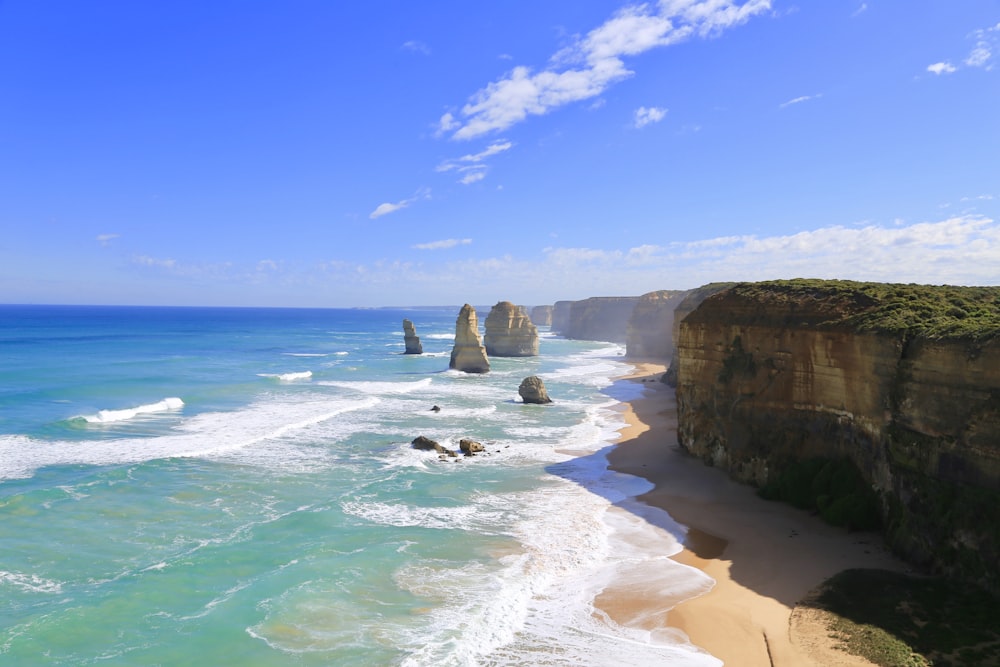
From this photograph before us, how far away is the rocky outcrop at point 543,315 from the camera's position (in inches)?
6634

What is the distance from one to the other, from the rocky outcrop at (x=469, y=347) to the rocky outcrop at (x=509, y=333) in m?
18.5

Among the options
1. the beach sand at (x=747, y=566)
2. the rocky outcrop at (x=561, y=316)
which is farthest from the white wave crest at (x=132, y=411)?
the rocky outcrop at (x=561, y=316)

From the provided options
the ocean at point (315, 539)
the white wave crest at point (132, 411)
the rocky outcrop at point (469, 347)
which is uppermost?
the rocky outcrop at point (469, 347)

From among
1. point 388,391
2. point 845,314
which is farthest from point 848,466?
point 388,391

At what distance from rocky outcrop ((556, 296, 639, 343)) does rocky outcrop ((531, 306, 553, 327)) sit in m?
39.7

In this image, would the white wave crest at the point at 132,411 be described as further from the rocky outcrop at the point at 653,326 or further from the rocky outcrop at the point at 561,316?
the rocky outcrop at the point at 561,316

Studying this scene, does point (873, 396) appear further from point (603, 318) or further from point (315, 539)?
point (603, 318)

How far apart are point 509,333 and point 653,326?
19.0 meters

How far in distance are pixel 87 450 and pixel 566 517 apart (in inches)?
887

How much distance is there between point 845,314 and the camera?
65.1 ft

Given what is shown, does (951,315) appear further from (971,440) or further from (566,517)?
(566,517)

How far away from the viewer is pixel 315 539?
60.5 ft

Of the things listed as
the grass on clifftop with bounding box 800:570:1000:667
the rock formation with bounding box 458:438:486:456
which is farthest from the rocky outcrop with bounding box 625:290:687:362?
the grass on clifftop with bounding box 800:570:1000:667

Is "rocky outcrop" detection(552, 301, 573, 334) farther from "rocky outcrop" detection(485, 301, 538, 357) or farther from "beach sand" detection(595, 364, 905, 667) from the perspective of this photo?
"beach sand" detection(595, 364, 905, 667)
